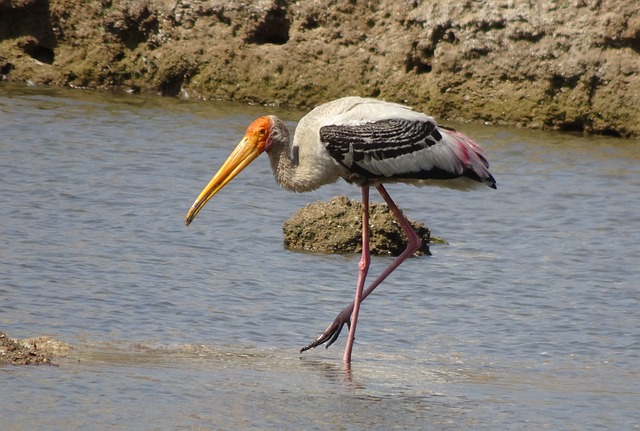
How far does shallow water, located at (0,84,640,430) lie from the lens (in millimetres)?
5426

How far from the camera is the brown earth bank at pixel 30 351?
5.47 m

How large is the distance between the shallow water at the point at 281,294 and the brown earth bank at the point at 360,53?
698mm

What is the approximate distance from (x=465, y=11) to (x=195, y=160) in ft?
11.8

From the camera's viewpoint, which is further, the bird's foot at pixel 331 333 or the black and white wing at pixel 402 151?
the black and white wing at pixel 402 151

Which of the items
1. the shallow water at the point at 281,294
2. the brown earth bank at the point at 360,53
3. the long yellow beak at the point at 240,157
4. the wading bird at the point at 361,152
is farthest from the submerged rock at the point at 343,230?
the brown earth bank at the point at 360,53

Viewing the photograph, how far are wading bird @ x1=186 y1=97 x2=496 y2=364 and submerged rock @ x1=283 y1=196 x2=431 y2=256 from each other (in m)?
1.53

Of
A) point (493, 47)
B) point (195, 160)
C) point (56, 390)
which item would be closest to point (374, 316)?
point (56, 390)

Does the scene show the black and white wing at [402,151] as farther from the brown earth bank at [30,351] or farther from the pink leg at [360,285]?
the brown earth bank at [30,351]

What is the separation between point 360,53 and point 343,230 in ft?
17.3

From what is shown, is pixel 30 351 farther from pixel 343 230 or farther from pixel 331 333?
pixel 343 230

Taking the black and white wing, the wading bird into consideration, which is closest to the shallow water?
the wading bird

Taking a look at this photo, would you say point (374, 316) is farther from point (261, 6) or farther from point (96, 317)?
point (261, 6)

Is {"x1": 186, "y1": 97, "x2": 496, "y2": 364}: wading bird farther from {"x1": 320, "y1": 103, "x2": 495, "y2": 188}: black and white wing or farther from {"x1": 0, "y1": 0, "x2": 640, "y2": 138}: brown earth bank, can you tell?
{"x1": 0, "y1": 0, "x2": 640, "y2": 138}: brown earth bank

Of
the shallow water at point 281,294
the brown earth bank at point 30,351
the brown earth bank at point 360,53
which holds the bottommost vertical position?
the shallow water at point 281,294
